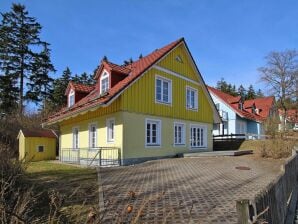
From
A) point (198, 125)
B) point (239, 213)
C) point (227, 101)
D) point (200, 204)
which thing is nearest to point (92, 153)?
point (198, 125)

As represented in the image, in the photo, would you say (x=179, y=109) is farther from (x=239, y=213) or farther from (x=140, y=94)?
(x=239, y=213)

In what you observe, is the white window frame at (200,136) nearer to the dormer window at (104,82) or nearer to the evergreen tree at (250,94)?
the dormer window at (104,82)

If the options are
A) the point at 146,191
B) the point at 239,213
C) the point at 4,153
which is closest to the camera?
the point at 239,213

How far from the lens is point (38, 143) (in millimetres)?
27109

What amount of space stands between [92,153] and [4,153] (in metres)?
12.3

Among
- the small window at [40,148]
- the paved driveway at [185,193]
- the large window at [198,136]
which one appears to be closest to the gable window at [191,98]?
the large window at [198,136]

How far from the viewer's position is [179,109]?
22656 mm

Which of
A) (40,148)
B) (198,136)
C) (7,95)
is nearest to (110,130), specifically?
(198,136)

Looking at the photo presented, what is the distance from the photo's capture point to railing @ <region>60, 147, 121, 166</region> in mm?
18172

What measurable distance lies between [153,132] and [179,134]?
3.22m

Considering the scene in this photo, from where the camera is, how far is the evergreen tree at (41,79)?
4375cm

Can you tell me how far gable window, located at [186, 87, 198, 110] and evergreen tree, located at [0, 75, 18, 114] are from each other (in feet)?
89.2

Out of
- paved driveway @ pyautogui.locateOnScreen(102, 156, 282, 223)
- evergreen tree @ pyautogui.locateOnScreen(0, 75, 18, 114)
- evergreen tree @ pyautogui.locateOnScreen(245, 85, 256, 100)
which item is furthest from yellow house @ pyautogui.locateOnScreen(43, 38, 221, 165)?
evergreen tree @ pyautogui.locateOnScreen(245, 85, 256, 100)

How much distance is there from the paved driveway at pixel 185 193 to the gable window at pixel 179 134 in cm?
723
